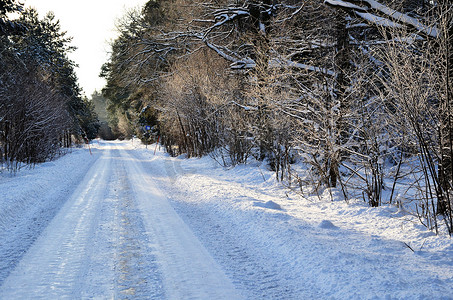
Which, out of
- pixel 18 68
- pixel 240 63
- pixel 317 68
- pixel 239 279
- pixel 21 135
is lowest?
pixel 239 279

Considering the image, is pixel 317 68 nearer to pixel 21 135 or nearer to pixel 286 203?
pixel 286 203

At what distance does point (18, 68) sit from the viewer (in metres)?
18.1

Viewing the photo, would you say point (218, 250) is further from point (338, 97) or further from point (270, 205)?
point (338, 97)

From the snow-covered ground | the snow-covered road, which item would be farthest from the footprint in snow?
the snow-covered road

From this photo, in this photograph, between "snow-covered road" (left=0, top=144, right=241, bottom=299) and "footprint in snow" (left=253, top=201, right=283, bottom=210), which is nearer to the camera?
"snow-covered road" (left=0, top=144, right=241, bottom=299)

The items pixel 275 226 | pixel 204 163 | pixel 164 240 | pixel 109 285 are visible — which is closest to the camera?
pixel 109 285

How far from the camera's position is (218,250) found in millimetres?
5098

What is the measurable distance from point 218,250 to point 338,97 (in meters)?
5.22

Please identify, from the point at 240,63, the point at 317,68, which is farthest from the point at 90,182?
the point at 317,68

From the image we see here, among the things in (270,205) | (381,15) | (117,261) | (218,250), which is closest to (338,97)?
(381,15)

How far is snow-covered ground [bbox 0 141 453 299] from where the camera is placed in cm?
377

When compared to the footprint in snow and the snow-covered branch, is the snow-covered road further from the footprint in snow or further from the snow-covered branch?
the snow-covered branch

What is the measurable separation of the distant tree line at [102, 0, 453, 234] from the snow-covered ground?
99cm

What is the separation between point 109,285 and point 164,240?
65.0 inches
